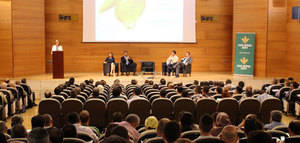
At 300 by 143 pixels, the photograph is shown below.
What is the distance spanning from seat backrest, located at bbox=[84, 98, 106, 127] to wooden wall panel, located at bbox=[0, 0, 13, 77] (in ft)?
33.1

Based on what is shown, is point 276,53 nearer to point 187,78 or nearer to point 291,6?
point 291,6

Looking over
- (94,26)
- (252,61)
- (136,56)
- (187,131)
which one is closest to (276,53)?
(252,61)

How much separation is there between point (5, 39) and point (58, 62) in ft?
9.59

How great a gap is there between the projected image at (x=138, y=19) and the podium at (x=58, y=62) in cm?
361

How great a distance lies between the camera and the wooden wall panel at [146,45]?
20.2 metres

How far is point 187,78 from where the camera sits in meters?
17.8

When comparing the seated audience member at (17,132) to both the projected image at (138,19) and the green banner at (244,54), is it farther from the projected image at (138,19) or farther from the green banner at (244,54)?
the projected image at (138,19)

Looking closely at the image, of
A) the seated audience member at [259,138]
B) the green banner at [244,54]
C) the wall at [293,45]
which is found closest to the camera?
the seated audience member at [259,138]

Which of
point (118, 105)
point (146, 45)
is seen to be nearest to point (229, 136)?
point (118, 105)

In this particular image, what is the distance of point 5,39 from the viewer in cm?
1780

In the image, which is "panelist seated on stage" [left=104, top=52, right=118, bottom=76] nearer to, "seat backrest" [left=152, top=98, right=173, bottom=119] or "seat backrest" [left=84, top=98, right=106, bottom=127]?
"seat backrest" [left=84, top=98, right=106, bottom=127]

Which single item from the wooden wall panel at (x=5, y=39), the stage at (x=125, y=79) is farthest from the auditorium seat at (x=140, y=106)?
the wooden wall panel at (x=5, y=39)

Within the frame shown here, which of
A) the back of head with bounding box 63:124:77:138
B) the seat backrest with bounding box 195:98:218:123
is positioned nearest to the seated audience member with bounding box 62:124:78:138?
the back of head with bounding box 63:124:77:138

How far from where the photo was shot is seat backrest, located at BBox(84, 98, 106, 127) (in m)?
8.92
